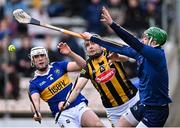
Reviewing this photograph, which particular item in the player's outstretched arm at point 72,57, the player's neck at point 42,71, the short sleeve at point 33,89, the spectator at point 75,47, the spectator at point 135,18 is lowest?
the spectator at point 75,47

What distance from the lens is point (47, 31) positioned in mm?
19188

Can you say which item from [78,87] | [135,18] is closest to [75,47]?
[135,18]

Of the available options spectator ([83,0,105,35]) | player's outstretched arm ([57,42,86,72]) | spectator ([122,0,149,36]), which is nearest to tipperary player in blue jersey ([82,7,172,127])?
player's outstretched arm ([57,42,86,72])

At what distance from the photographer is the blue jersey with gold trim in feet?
44.3

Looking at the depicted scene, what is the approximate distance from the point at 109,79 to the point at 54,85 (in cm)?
80

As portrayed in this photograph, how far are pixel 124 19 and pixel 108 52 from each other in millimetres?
5444

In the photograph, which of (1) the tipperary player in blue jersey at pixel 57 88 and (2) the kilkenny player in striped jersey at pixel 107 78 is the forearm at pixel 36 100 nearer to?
(1) the tipperary player in blue jersey at pixel 57 88

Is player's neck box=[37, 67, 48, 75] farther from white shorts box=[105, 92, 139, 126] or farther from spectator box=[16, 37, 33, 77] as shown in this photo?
spectator box=[16, 37, 33, 77]

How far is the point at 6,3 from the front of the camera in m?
18.7

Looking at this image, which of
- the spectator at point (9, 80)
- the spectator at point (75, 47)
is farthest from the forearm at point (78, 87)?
the spectator at point (9, 80)

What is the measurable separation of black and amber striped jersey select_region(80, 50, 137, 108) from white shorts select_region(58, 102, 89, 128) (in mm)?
364

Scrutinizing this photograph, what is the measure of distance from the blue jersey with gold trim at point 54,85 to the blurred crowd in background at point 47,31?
14.4 feet

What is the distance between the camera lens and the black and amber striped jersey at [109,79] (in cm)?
1325

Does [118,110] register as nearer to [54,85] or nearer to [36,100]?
[54,85]
